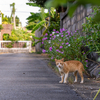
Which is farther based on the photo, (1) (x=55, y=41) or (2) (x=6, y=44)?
(2) (x=6, y=44)

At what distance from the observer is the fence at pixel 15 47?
35281mm

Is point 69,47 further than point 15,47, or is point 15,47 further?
point 15,47

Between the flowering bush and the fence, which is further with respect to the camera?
the fence

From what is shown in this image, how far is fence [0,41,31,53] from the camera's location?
35281 mm

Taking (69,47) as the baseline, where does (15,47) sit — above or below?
below

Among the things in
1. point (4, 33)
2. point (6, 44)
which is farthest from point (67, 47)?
point (4, 33)

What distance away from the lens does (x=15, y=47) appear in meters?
35.9

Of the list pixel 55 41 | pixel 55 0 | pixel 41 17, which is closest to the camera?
pixel 55 0

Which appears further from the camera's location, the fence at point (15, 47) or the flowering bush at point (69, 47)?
the fence at point (15, 47)

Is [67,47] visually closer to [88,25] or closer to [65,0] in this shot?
[88,25]

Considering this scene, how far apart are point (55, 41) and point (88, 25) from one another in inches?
128

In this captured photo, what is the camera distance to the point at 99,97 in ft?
12.4

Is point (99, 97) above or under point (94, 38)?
under

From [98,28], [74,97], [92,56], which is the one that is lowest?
[74,97]
